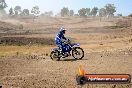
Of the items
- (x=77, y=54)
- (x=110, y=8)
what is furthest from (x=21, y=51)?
(x=110, y=8)

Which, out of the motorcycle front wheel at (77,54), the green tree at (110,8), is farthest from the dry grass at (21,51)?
the green tree at (110,8)

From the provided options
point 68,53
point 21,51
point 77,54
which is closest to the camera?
point 77,54

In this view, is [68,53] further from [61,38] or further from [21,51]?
[21,51]

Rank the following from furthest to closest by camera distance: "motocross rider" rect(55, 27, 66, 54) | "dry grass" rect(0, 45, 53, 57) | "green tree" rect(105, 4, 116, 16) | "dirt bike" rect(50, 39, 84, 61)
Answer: "green tree" rect(105, 4, 116, 16) < "dry grass" rect(0, 45, 53, 57) < "dirt bike" rect(50, 39, 84, 61) < "motocross rider" rect(55, 27, 66, 54)

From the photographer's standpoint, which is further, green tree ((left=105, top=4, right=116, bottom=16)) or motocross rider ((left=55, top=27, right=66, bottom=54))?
green tree ((left=105, top=4, right=116, bottom=16))

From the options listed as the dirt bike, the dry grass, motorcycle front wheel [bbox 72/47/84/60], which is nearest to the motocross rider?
the dirt bike

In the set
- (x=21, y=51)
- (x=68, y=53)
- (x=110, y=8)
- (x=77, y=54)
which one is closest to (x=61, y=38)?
(x=68, y=53)

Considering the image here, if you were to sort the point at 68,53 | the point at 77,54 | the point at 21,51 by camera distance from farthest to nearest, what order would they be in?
the point at 21,51
the point at 68,53
the point at 77,54

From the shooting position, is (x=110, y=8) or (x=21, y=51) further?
(x=110, y=8)

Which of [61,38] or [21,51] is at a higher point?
[61,38]

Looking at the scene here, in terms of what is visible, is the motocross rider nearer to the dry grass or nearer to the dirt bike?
the dirt bike

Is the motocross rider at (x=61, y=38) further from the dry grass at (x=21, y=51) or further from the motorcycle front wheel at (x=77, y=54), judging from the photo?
the dry grass at (x=21, y=51)

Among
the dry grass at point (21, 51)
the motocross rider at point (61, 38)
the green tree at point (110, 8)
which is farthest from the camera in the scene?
the green tree at point (110, 8)

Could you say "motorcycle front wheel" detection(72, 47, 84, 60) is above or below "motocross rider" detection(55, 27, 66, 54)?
below
